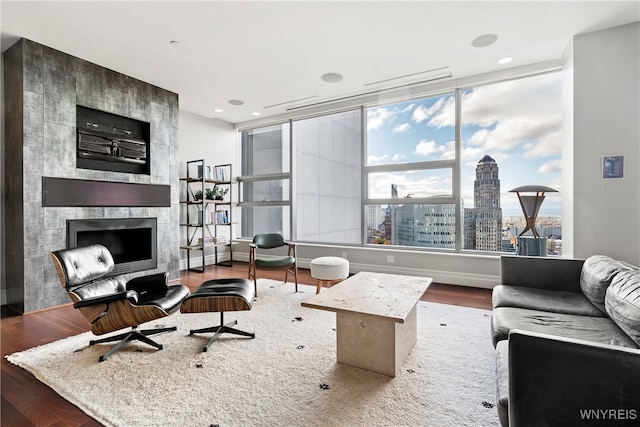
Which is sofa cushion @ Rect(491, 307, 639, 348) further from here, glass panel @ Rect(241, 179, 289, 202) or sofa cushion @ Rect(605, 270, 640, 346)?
glass panel @ Rect(241, 179, 289, 202)

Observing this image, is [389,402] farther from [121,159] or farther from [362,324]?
[121,159]

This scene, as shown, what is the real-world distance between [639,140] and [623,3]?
1.21m

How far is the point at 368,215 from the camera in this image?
5.09m

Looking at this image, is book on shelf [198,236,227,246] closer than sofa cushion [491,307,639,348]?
No

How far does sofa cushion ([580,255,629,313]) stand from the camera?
6.52 ft

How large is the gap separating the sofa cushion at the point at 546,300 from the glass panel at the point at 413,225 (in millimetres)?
1978

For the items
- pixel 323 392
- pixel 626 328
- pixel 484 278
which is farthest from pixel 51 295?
pixel 484 278

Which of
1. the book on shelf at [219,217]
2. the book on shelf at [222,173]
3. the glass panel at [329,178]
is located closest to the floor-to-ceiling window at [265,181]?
the glass panel at [329,178]

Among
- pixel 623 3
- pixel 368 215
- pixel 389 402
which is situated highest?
pixel 623 3

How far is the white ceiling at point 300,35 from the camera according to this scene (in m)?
2.71

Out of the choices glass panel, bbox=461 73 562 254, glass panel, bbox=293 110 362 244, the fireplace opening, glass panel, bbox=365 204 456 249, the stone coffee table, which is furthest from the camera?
glass panel, bbox=293 110 362 244

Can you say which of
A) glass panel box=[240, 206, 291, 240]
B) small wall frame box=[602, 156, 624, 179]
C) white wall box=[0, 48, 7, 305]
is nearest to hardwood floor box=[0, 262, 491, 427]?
white wall box=[0, 48, 7, 305]

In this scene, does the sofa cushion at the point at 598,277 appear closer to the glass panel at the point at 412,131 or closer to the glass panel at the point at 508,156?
the glass panel at the point at 508,156

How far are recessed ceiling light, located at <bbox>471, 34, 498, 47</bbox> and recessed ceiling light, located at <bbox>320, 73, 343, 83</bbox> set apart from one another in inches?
63.7
